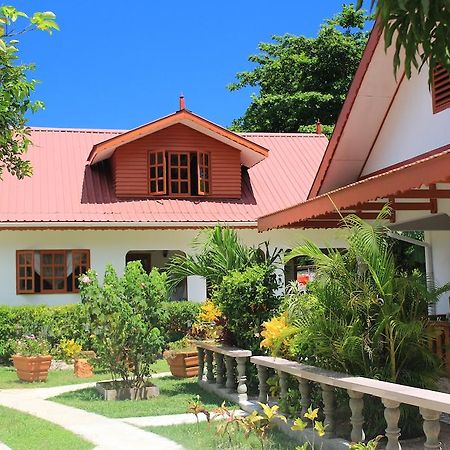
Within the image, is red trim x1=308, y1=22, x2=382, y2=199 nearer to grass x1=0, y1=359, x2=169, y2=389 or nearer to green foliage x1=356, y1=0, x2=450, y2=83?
grass x1=0, y1=359, x2=169, y2=389

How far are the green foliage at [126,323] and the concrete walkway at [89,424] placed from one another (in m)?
1.14

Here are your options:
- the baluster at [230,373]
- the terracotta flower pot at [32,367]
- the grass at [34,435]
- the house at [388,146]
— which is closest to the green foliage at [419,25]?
the house at [388,146]

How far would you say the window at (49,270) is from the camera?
18141 mm

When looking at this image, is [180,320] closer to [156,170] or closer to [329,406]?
[156,170]

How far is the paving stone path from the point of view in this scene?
307 inches

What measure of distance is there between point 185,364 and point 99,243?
6.25 metres

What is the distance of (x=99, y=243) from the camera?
18734 mm

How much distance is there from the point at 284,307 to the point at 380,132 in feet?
13.7

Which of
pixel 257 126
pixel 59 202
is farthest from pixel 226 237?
pixel 257 126

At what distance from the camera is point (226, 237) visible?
1115 cm

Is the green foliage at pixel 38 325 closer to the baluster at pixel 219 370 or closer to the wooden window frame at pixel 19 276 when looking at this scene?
the wooden window frame at pixel 19 276

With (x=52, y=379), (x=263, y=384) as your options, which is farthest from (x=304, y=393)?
(x=52, y=379)

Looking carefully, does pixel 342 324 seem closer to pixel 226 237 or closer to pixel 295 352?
pixel 295 352

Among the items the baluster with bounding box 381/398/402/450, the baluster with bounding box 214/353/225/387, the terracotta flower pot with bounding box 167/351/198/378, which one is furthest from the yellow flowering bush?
the terracotta flower pot with bounding box 167/351/198/378
